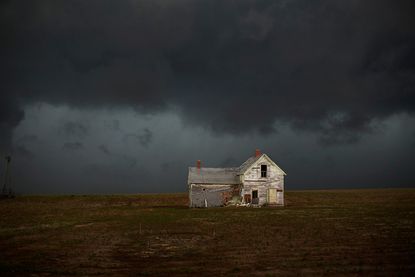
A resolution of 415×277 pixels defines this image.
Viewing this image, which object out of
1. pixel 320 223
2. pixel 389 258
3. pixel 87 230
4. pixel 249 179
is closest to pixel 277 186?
pixel 249 179

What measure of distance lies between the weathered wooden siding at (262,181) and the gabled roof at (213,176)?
2.39 metres

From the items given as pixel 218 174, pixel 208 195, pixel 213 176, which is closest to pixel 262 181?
pixel 218 174

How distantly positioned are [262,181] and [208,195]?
7721 millimetres

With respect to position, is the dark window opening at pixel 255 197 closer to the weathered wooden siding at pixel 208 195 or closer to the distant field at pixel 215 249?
the weathered wooden siding at pixel 208 195

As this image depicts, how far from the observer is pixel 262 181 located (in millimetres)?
55188

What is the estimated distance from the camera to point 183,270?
48.0ft

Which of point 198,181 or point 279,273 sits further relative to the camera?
point 198,181

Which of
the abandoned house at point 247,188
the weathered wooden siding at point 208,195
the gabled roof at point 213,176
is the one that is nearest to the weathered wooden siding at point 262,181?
the abandoned house at point 247,188

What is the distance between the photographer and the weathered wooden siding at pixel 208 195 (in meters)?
54.8

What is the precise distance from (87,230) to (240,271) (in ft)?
57.9

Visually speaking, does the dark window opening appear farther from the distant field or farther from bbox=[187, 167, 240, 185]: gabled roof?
the distant field

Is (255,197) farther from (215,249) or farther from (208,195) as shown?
(215,249)

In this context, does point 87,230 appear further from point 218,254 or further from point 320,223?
point 320,223

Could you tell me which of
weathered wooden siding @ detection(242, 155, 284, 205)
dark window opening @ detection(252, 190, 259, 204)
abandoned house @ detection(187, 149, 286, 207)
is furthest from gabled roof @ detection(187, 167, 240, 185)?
dark window opening @ detection(252, 190, 259, 204)
